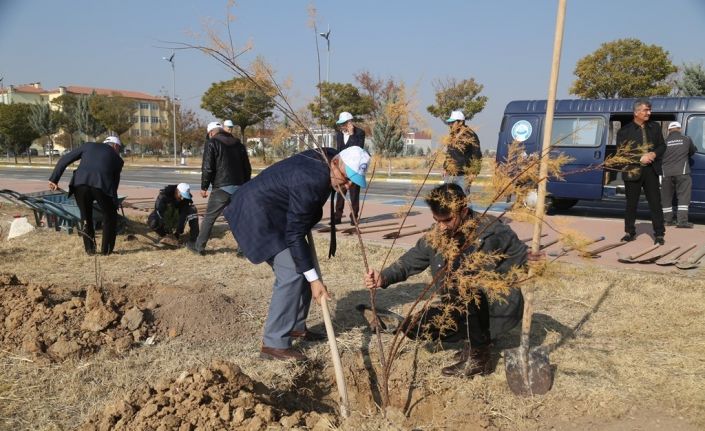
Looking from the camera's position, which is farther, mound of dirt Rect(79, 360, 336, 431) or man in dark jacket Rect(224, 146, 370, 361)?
man in dark jacket Rect(224, 146, 370, 361)

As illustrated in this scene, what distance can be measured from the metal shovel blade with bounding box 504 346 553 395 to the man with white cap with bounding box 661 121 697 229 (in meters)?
6.46

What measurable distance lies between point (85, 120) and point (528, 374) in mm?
40421

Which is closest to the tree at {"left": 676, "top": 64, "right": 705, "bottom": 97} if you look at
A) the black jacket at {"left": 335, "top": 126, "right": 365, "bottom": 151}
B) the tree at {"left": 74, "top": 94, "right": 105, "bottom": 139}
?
the black jacket at {"left": 335, "top": 126, "right": 365, "bottom": 151}

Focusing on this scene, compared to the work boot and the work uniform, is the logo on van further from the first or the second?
the work boot

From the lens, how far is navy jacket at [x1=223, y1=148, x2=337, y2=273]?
312 centimetres

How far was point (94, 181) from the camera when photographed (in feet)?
20.2

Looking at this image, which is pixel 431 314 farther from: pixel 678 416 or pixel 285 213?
pixel 678 416

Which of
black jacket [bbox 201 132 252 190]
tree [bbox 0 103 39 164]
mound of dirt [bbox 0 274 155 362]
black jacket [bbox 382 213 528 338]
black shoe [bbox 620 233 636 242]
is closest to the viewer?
black jacket [bbox 382 213 528 338]

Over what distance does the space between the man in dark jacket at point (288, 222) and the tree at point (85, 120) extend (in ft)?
124

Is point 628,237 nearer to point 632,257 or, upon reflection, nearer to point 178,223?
point 632,257

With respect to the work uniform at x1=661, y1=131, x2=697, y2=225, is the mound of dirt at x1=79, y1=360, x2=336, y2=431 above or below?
below

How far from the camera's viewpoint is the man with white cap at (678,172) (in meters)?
8.41

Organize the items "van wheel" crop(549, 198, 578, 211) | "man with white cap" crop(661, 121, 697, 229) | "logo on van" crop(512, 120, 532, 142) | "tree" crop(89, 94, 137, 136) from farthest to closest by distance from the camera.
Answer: "tree" crop(89, 94, 137, 136), "van wheel" crop(549, 198, 578, 211), "logo on van" crop(512, 120, 532, 142), "man with white cap" crop(661, 121, 697, 229)

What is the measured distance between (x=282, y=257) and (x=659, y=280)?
3.98m
